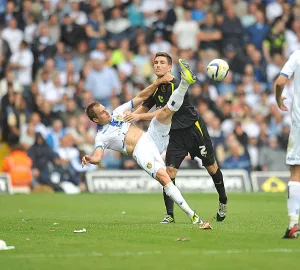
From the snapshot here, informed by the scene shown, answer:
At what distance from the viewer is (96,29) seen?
28.0 m

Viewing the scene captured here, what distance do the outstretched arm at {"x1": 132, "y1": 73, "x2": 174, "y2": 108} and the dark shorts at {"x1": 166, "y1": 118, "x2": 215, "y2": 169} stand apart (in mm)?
760

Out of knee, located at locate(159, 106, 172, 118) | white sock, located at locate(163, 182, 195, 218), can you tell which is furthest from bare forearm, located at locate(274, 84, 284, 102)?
knee, located at locate(159, 106, 172, 118)

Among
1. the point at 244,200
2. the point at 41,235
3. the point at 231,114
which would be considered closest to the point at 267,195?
the point at 244,200

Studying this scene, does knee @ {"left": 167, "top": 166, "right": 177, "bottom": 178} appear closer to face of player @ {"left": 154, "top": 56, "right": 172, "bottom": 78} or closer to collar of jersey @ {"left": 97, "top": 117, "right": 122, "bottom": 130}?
collar of jersey @ {"left": 97, "top": 117, "right": 122, "bottom": 130}

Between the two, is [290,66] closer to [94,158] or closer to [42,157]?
[94,158]

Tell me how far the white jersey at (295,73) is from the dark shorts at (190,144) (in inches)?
146

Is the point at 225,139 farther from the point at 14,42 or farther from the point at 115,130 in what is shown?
the point at 115,130

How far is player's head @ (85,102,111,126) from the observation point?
45.3ft

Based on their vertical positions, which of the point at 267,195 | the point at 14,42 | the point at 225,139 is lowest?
the point at 267,195

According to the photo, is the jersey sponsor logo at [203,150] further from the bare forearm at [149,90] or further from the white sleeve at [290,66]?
the white sleeve at [290,66]

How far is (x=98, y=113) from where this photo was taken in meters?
13.9

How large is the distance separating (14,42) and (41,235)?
15.7 m

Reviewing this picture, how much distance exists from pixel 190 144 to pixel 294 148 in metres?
3.92

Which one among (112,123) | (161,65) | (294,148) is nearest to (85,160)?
(112,123)
